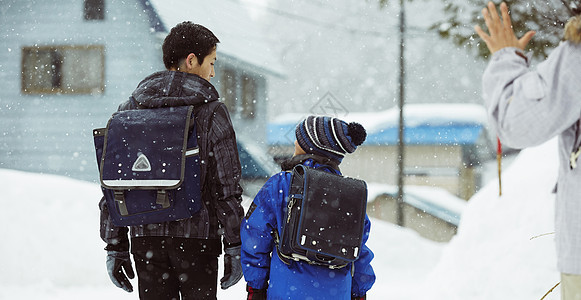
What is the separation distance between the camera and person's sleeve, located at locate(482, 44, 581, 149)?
1475 mm

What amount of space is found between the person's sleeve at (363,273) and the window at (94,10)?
1389 centimetres

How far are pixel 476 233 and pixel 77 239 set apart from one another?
4813mm

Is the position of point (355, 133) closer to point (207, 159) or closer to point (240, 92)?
point (207, 159)

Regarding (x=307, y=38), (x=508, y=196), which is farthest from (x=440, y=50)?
(x=508, y=196)

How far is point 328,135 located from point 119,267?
106 centimetres

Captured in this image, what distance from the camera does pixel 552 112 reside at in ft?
4.85

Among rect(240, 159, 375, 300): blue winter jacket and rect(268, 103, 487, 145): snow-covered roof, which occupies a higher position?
rect(240, 159, 375, 300): blue winter jacket

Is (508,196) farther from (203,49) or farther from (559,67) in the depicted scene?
(559,67)

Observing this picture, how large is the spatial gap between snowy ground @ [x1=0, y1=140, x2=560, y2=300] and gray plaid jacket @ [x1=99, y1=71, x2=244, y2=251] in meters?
3.21

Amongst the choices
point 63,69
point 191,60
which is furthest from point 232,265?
point 63,69

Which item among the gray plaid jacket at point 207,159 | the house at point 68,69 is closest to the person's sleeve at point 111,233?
the gray plaid jacket at point 207,159

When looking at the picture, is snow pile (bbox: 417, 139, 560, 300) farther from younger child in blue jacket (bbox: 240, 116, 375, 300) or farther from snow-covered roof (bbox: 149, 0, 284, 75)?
snow-covered roof (bbox: 149, 0, 284, 75)

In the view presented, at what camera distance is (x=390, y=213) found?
60.0 ft

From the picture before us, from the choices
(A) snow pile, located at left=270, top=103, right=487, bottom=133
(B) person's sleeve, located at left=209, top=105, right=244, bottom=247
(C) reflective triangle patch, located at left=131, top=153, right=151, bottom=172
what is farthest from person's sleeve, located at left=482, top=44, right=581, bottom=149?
(A) snow pile, located at left=270, top=103, right=487, bottom=133
